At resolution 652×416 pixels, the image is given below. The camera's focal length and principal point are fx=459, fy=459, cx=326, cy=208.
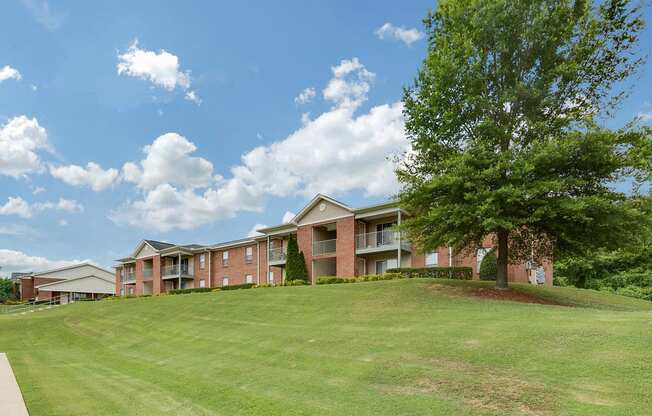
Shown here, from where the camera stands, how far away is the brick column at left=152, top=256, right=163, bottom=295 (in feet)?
172

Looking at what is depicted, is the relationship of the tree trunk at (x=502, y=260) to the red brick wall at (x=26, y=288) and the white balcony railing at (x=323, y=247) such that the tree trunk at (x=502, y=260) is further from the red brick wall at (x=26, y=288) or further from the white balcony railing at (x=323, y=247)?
the red brick wall at (x=26, y=288)

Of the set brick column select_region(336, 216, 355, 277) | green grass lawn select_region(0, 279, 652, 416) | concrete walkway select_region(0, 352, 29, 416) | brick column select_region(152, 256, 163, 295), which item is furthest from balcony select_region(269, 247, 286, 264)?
concrete walkway select_region(0, 352, 29, 416)

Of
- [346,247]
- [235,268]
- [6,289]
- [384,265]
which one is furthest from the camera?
[6,289]

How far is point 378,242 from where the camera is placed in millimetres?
31844

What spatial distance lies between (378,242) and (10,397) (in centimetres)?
2451

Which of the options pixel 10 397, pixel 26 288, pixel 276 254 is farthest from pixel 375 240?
pixel 26 288

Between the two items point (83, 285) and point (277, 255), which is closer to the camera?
point (277, 255)

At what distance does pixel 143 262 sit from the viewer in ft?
186

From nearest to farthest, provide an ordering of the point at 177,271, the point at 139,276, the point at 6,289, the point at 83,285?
1. the point at 177,271
2. the point at 139,276
3. the point at 83,285
4. the point at 6,289

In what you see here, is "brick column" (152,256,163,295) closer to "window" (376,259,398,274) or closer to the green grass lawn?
"window" (376,259,398,274)

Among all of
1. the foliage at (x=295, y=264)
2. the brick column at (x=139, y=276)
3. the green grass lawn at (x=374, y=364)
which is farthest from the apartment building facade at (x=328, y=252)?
the green grass lawn at (x=374, y=364)

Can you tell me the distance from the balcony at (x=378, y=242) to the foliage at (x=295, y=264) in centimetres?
489

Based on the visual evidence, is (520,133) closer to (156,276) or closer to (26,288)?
(156,276)

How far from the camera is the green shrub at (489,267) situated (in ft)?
87.0
